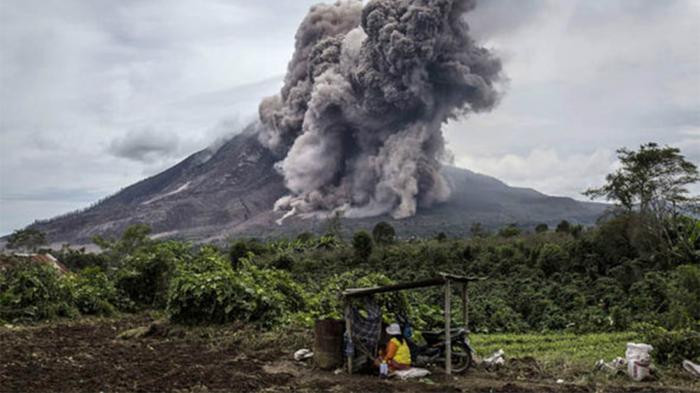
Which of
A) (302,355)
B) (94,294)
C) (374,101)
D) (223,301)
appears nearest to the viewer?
(302,355)

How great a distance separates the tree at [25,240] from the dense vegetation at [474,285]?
613 inches

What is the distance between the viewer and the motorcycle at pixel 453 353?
8984 mm

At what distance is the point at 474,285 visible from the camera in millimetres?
26484

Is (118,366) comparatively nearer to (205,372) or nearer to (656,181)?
(205,372)

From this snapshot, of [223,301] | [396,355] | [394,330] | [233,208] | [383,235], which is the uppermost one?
[233,208]

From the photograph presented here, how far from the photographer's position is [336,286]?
1529 cm

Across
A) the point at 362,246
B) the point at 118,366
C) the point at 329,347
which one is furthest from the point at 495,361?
the point at 362,246

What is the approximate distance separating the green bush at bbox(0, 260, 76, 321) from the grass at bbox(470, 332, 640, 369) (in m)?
10.4

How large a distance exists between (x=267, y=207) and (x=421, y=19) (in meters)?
44.4

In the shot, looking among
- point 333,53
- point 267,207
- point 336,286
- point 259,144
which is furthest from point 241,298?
point 259,144

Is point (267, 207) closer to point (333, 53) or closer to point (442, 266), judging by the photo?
point (333, 53)

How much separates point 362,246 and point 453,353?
28416 millimetres

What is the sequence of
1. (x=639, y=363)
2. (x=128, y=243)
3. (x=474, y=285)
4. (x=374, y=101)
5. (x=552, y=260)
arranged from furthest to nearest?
(x=374, y=101)
(x=128, y=243)
(x=552, y=260)
(x=474, y=285)
(x=639, y=363)

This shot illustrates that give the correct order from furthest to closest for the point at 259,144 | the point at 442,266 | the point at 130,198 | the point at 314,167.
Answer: the point at 130,198
the point at 259,144
the point at 314,167
the point at 442,266
